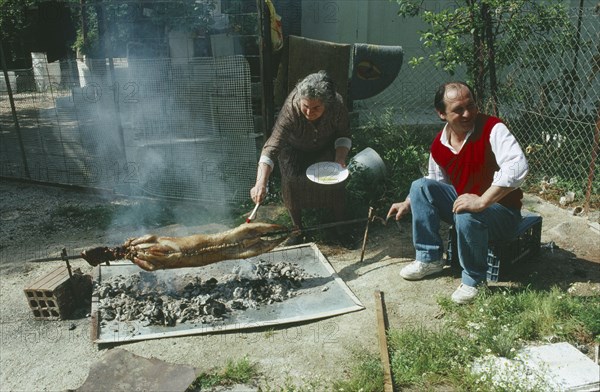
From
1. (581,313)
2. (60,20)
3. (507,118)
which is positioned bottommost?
(581,313)

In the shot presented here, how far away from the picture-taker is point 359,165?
6945mm

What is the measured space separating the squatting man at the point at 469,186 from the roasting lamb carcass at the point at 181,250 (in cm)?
153

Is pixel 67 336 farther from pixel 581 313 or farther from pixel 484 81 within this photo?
pixel 484 81

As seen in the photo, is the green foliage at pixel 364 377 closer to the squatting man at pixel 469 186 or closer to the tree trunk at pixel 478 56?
the squatting man at pixel 469 186

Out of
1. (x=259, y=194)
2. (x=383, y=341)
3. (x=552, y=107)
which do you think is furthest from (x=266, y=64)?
(x=552, y=107)

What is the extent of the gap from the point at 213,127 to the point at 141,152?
1.34 m

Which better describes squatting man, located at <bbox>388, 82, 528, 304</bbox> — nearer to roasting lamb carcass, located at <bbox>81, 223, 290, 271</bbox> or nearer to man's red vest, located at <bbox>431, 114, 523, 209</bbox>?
man's red vest, located at <bbox>431, 114, 523, 209</bbox>

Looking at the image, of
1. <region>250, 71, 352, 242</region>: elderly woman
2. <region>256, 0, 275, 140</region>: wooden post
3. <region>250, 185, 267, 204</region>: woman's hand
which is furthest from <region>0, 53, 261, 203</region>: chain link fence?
<region>250, 185, 267, 204</region>: woman's hand

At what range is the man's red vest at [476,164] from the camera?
14.7 ft

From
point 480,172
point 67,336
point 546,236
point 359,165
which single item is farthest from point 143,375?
point 546,236

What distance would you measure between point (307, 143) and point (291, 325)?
225 centimetres

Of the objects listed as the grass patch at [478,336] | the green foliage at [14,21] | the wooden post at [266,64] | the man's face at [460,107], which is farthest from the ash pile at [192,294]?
the green foliage at [14,21]

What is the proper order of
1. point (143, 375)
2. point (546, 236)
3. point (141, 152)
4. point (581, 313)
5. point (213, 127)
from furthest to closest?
point (141, 152) → point (213, 127) → point (546, 236) → point (581, 313) → point (143, 375)

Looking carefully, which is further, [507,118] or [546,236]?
[507,118]
